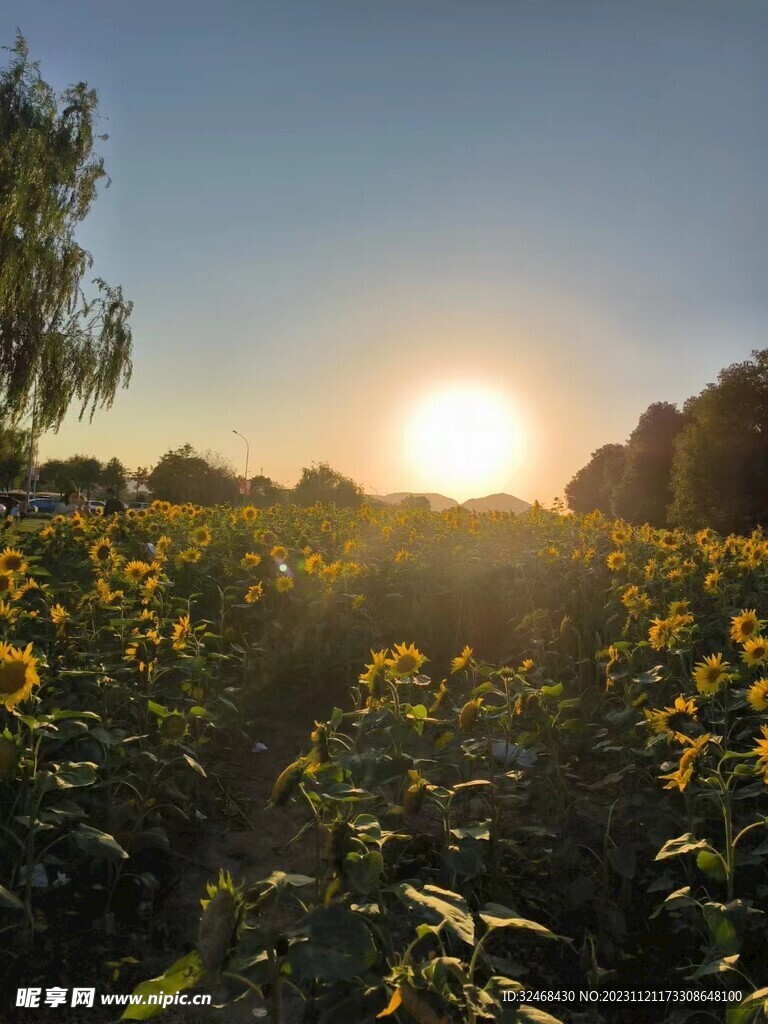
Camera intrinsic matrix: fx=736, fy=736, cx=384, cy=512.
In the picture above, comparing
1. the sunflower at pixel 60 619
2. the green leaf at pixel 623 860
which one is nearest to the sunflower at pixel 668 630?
the green leaf at pixel 623 860

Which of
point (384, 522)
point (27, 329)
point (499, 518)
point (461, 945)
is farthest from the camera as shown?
point (27, 329)

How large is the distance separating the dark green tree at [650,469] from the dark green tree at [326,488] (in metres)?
13.6

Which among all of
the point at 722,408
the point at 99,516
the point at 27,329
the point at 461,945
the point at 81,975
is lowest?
the point at 81,975

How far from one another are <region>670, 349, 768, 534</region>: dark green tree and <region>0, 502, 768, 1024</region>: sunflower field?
2546cm

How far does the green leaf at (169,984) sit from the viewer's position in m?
1.24

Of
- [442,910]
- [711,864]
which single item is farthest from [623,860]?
[442,910]

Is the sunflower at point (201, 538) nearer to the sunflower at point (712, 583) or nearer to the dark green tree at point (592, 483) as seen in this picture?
the sunflower at point (712, 583)

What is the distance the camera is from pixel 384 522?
25.2ft

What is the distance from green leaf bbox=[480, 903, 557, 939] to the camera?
148cm

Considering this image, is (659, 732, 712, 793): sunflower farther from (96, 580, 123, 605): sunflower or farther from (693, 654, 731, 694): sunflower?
(96, 580, 123, 605): sunflower

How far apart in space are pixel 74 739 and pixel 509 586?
3476 millimetres

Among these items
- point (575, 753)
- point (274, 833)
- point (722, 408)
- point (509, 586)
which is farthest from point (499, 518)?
point (722, 408)

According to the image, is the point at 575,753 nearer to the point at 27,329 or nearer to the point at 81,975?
the point at 81,975

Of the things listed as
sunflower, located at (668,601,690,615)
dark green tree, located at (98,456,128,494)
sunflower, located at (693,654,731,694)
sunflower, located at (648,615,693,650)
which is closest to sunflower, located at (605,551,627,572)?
sunflower, located at (668,601,690,615)
